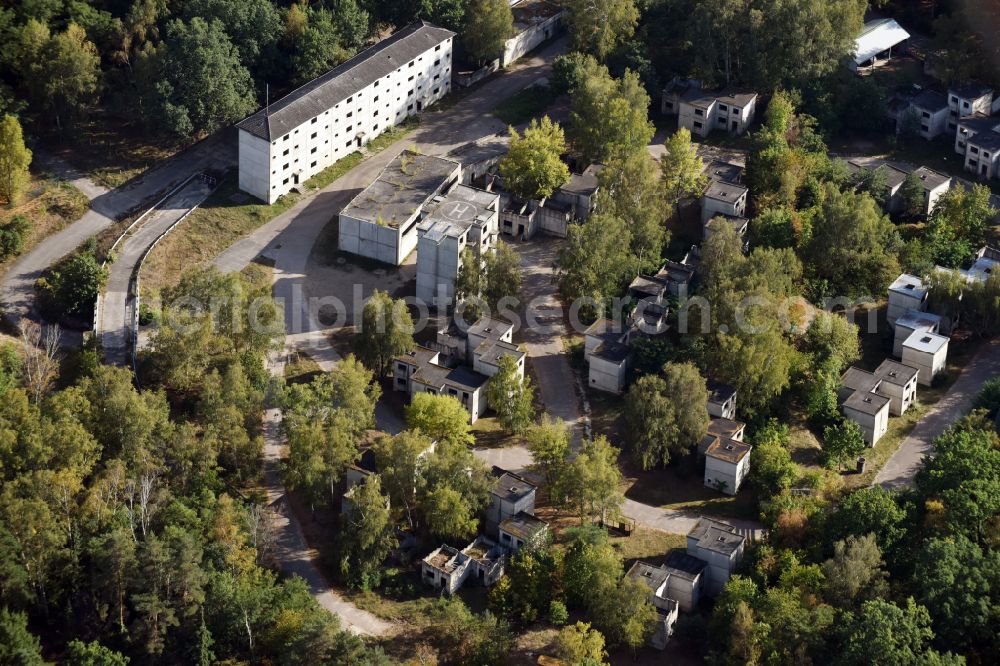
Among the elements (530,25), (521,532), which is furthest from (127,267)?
(530,25)

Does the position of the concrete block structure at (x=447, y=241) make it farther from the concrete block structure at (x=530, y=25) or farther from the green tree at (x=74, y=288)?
the concrete block structure at (x=530, y=25)

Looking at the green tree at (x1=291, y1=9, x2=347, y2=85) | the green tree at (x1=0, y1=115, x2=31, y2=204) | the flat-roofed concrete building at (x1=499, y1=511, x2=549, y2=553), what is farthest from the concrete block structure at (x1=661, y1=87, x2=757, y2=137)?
the green tree at (x1=0, y1=115, x2=31, y2=204)

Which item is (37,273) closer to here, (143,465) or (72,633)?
(143,465)

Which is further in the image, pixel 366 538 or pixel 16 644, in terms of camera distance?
pixel 366 538

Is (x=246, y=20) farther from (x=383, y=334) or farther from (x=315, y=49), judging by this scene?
(x=383, y=334)

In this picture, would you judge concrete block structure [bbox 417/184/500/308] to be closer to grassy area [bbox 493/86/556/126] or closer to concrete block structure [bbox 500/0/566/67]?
grassy area [bbox 493/86/556/126]
